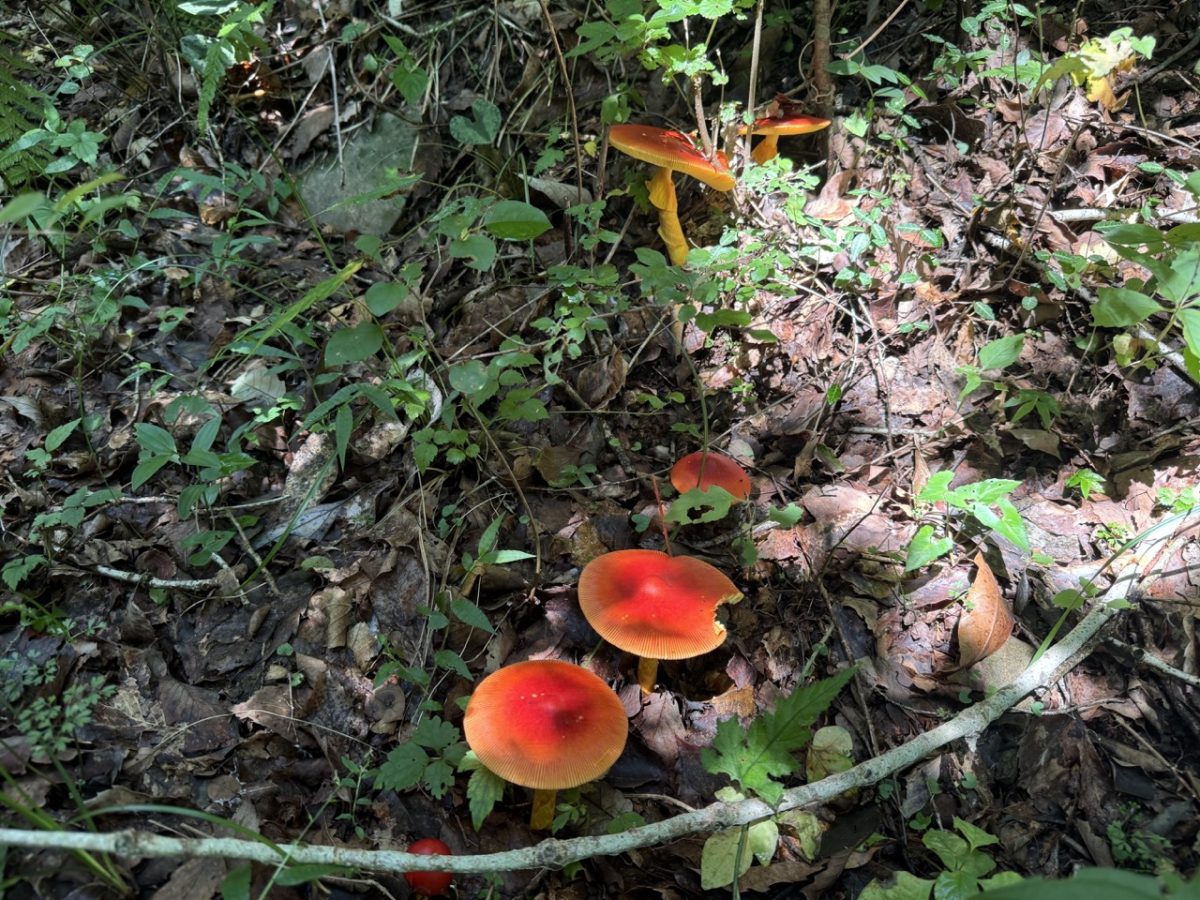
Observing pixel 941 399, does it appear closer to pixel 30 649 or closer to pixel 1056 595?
pixel 1056 595

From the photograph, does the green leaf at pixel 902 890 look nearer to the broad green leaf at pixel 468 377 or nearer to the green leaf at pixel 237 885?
the green leaf at pixel 237 885

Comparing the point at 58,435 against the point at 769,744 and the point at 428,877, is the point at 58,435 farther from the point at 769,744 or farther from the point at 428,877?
the point at 769,744

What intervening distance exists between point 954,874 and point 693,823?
0.73m

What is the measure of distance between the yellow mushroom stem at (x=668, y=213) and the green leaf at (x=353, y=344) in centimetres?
203

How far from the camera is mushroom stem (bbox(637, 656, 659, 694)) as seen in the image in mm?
2738

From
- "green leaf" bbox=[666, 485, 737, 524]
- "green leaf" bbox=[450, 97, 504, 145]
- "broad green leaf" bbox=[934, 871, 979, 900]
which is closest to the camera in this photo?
"broad green leaf" bbox=[934, 871, 979, 900]

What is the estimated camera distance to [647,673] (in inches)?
108

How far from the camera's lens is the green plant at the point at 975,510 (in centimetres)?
258

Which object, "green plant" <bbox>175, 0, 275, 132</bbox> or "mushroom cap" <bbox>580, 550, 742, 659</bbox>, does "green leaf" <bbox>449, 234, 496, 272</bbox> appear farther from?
"green plant" <bbox>175, 0, 275, 132</bbox>

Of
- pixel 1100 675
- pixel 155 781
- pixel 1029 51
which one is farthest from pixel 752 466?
pixel 1029 51

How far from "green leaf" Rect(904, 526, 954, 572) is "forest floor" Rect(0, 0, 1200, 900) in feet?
0.10

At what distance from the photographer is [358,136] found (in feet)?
16.0

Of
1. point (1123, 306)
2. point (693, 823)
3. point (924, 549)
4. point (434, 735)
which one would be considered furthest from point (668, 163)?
point (693, 823)

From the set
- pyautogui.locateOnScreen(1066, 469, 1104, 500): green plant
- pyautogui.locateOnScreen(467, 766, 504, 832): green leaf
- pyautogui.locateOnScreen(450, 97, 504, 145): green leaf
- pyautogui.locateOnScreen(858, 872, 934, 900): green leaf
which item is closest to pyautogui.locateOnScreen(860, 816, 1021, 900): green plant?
pyautogui.locateOnScreen(858, 872, 934, 900): green leaf
